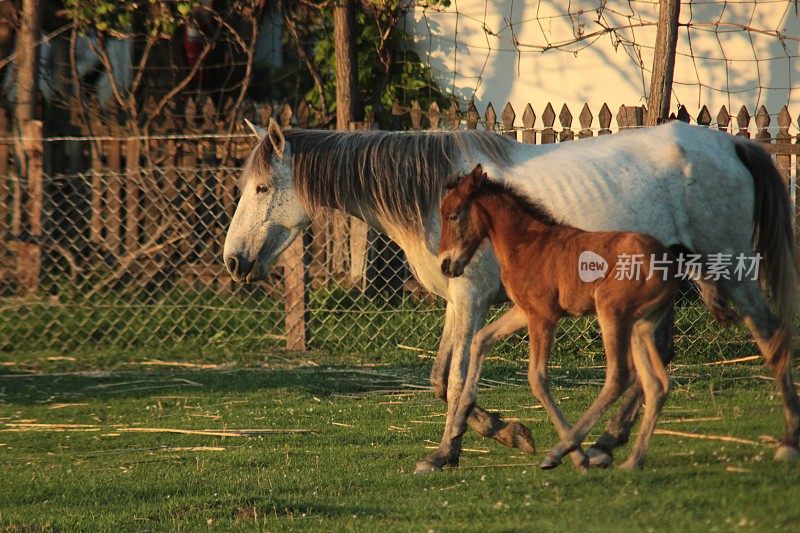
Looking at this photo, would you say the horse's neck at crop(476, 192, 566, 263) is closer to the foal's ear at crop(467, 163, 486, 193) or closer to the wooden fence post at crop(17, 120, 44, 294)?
the foal's ear at crop(467, 163, 486, 193)

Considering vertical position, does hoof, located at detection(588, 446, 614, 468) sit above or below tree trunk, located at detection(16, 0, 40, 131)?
below

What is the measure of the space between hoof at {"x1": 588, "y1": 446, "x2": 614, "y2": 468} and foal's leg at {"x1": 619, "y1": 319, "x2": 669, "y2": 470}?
0.33 m

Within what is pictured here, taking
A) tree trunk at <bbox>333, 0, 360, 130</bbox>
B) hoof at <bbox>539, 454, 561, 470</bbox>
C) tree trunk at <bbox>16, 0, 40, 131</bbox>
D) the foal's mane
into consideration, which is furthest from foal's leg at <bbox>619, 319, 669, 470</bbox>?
tree trunk at <bbox>16, 0, 40, 131</bbox>

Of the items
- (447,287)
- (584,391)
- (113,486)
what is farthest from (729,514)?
(584,391)

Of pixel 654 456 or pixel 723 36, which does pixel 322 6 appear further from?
pixel 654 456

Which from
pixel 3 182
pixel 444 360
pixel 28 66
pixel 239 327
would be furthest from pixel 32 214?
pixel 444 360

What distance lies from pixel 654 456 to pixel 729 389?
328cm

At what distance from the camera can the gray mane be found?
260 inches

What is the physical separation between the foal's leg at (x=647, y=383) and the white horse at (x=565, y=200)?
56 cm

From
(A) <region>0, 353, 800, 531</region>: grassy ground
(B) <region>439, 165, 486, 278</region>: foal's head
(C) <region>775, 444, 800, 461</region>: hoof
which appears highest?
(B) <region>439, 165, 486, 278</region>: foal's head

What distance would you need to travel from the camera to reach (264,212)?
7059 mm

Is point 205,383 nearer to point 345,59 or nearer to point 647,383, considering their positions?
point 345,59

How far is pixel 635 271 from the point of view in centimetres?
550

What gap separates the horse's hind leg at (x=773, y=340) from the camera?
6027 mm
